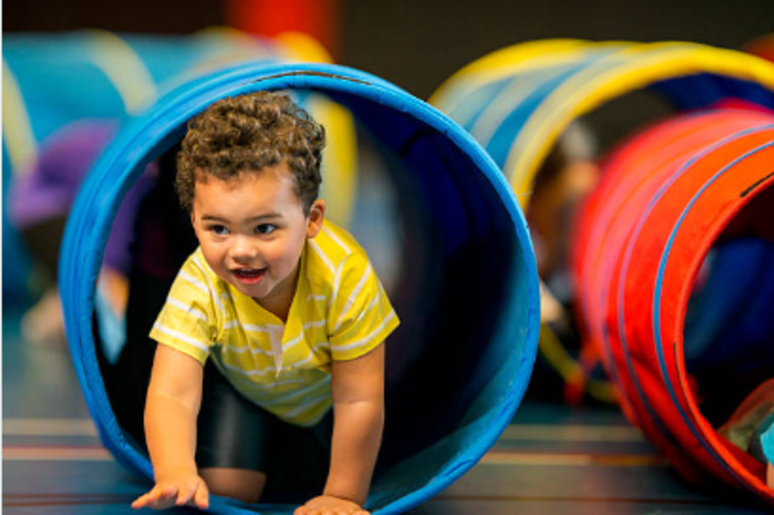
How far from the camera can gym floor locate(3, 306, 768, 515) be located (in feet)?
5.73

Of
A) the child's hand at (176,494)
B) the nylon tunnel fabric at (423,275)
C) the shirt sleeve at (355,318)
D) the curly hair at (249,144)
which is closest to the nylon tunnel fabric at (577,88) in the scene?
the nylon tunnel fabric at (423,275)

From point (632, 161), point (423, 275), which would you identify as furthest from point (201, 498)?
point (632, 161)

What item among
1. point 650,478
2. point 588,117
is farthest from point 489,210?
point 588,117

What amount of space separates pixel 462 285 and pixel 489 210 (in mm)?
305

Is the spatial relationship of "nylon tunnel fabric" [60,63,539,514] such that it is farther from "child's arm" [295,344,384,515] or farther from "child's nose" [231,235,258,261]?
"child's nose" [231,235,258,261]

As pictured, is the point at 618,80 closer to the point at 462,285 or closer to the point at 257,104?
the point at 462,285

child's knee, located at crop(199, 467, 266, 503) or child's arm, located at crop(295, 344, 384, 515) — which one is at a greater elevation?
child's arm, located at crop(295, 344, 384, 515)

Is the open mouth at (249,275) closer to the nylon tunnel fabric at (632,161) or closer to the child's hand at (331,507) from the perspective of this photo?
the child's hand at (331,507)

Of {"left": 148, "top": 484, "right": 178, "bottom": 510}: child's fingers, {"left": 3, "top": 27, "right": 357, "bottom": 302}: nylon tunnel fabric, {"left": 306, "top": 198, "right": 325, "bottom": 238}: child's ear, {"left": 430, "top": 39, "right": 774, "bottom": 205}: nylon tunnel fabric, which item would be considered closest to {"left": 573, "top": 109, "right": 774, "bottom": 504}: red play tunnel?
{"left": 430, "top": 39, "right": 774, "bottom": 205}: nylon tunnel fabric

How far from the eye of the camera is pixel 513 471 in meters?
2.00

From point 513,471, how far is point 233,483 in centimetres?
62

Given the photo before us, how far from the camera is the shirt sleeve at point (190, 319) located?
153 cm

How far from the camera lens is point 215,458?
5.71ft

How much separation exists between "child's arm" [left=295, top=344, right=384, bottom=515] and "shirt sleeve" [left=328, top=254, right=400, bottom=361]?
0.8 inches
